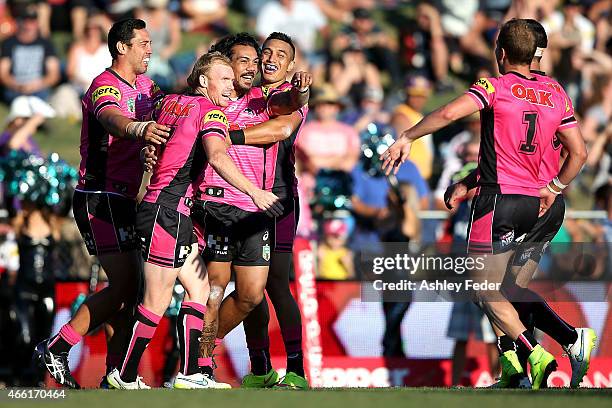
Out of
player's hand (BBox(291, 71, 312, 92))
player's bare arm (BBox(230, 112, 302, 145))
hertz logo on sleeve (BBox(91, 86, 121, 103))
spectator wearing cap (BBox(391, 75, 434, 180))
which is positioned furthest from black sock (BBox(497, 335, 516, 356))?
spectator wearing cap (BBox(391, 75, 434, 180))

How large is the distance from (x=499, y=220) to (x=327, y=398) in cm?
A: 189

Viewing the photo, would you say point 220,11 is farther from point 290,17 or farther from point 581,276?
point 581,276

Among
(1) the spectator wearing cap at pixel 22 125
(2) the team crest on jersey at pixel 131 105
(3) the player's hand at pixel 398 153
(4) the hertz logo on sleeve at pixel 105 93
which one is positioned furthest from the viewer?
(1) the spectator wearing cap at pixel 22 125

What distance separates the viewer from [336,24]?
18.1m

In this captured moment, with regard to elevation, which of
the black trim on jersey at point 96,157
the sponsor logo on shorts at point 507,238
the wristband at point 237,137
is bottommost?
the sponsor logo on shorts at point 507,238

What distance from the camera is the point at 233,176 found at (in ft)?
26.1

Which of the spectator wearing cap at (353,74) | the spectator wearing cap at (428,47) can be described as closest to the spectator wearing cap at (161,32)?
the spectator wearing cap at (353,74)

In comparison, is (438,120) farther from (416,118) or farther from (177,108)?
(416,118)

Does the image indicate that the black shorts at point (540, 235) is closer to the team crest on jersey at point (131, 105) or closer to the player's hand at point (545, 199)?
the player's hand at point (545, 199)

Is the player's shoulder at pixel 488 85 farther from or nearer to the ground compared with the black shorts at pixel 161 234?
farther from the ground

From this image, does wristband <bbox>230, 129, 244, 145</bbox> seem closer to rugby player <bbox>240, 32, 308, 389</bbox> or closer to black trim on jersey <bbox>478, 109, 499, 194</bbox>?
rugby player <bbox>240, 32, 308, 389</bbox>

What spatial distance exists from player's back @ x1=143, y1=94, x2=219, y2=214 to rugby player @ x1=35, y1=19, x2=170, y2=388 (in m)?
0.53

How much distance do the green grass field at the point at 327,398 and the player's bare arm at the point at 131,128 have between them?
1.64m

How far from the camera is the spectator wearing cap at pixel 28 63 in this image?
16.8 meters
